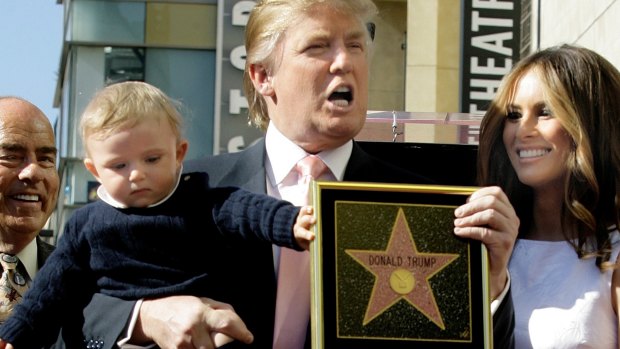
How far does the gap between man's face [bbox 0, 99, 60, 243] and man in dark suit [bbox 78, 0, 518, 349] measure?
3.93ft

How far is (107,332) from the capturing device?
4598 millimetres

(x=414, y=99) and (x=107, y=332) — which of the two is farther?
(x=414, y=99)

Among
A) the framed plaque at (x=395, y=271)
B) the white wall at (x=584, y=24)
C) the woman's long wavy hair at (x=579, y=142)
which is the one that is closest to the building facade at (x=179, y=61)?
the white wall at (x=584, y=24)

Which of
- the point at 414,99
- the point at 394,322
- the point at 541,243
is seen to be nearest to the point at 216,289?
the point at 394,322

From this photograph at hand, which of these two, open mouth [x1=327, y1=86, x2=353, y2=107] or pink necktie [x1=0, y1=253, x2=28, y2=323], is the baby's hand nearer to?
open mouth [x1=327, y1=86, x2=353, y2=107]

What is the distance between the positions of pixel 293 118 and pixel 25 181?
1460mm

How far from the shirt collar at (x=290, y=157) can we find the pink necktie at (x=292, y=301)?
1.08 feet

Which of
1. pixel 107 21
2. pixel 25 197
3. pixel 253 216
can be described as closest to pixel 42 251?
pixel 25 197

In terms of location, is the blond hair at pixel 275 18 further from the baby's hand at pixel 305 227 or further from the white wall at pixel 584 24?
the white wall at pixel 584 24

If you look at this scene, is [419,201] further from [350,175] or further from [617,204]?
[617,204]

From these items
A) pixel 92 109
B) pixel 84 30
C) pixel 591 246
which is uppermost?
pixel 84 30

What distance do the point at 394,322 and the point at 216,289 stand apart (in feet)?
2.07

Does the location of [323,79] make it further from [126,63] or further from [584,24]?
[126,63]

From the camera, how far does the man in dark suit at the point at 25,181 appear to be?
596 centimetres
